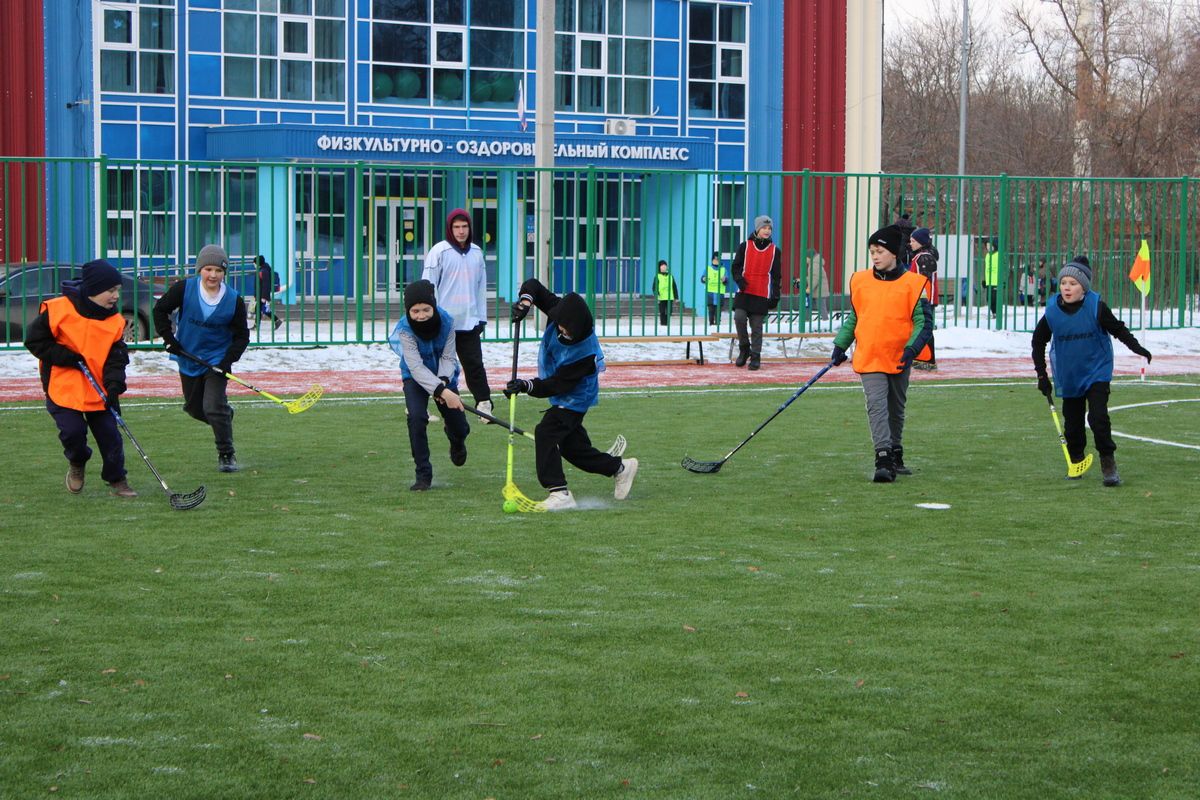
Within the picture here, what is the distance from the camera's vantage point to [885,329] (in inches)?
440

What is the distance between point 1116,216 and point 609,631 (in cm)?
2209

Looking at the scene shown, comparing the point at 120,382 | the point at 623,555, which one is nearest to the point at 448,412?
the point at 120,382

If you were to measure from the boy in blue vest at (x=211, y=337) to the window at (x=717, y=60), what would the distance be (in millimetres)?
29429

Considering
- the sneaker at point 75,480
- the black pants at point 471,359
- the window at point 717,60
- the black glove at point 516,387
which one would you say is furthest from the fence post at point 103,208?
the window at point 717,60

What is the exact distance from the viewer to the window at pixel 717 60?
3975 cm

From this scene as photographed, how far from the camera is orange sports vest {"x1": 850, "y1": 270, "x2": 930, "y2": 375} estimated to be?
440 inches

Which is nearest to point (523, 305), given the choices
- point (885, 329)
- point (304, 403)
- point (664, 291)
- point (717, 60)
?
point (885, 329)

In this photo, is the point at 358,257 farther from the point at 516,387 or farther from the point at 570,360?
the point at 516,387

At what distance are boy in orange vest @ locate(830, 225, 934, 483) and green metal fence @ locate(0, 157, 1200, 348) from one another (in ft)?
28.5

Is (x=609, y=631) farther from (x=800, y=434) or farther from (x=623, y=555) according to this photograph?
(x=800, y=434)

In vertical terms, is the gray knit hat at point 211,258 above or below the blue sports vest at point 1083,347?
above

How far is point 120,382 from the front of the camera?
33.7 feet

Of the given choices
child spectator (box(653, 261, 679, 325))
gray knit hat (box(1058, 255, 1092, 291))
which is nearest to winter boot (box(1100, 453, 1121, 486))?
gray knit hat (box(1058, 255, 1092, 291))

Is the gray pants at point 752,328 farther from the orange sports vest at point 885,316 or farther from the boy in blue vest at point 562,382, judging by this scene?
the boy in blue vest at point 562,382
